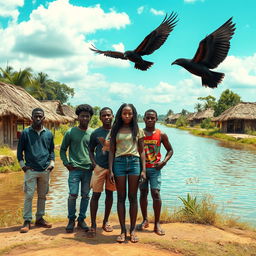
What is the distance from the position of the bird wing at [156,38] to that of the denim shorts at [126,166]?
134cm

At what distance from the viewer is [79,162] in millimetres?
4383

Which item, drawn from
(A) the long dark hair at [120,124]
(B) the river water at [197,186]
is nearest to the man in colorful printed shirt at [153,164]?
(A) the long dark hair at [120,124]

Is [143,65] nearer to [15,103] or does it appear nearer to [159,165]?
→ [159,165]

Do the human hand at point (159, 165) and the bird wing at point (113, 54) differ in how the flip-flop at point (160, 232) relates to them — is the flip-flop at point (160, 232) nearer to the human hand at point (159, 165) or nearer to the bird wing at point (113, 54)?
the human hand at point (159, 165)

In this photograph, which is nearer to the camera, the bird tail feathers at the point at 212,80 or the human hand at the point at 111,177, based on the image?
the bird tail feathers at the point at 212,80

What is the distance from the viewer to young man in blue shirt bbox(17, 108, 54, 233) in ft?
14.8

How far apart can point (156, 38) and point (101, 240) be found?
2605 millimetres

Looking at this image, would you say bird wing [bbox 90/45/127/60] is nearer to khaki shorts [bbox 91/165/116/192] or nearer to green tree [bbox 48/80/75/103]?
khaki shorts [bbox 91/165/116/192]

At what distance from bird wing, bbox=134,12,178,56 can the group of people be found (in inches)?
35.7

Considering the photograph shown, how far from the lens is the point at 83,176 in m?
4.43

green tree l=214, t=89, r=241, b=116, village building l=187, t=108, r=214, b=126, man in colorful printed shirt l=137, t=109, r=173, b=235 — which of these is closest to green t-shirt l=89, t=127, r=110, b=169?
man in colorful printed shirt l=137, t=109, r=173, b=235

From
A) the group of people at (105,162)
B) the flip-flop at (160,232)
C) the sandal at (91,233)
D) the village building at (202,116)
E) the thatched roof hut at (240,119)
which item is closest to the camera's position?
the group of people at (105,162)

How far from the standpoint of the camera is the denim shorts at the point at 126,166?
3.94m

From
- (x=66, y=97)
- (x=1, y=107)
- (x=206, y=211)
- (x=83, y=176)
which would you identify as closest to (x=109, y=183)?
(x=83, y=176)
